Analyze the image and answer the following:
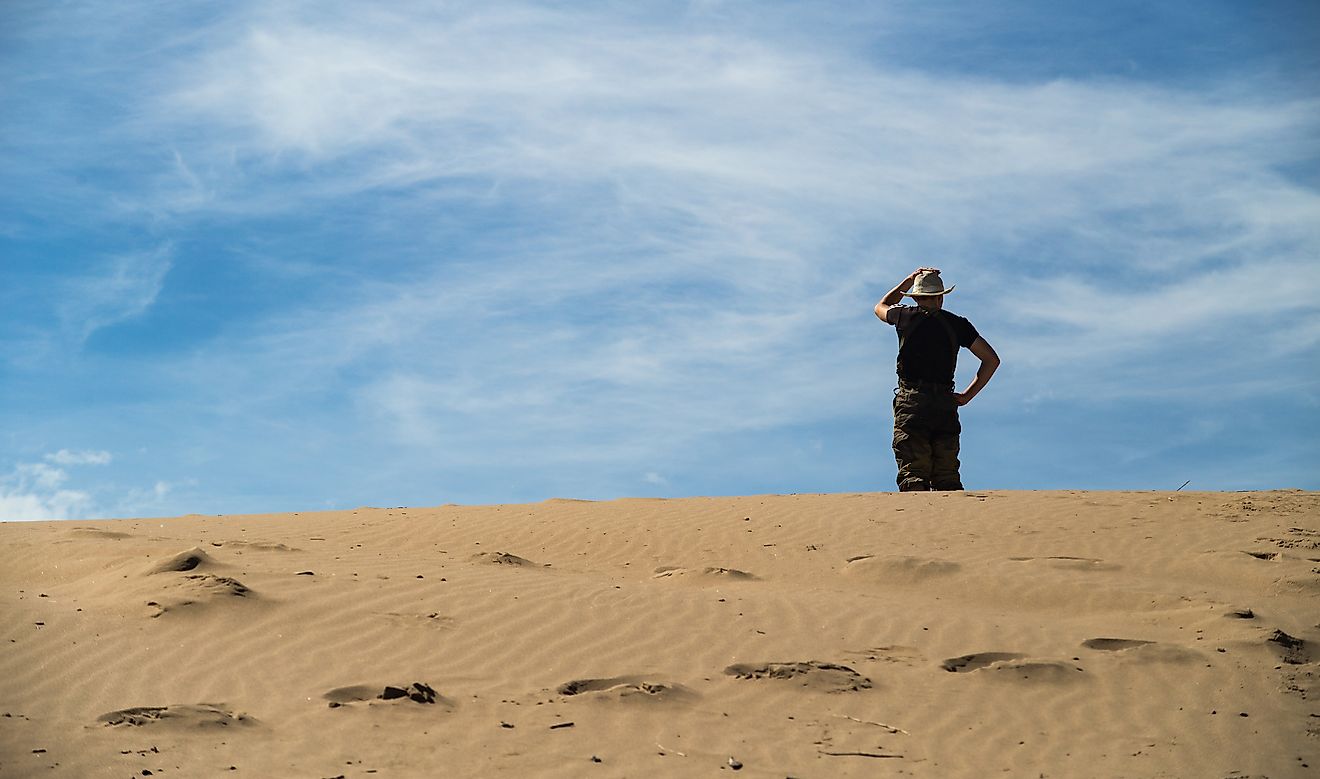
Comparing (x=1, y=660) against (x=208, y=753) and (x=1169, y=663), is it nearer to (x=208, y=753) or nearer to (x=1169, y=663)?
(x=208, y=753)

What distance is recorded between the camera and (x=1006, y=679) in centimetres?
714

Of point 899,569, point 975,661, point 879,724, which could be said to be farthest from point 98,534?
point 975,661

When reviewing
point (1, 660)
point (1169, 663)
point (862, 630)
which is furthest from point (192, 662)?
point (1169, 663)

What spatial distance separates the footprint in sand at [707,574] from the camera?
9242 millimetres

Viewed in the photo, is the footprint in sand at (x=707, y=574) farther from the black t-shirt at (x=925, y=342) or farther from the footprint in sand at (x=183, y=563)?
the footprint in sand at (x=183, y=563)

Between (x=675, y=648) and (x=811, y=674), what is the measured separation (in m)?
0.89

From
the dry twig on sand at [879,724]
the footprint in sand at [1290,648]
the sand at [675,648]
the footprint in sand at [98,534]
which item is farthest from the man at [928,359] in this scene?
the footprint in sand at [98,534]

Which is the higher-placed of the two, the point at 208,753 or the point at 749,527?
the point at 749,527

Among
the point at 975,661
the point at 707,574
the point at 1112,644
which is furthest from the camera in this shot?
the point at 707,574

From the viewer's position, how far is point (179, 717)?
6234mm

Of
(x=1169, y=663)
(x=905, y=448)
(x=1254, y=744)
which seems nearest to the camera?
(x=1254, y=744)

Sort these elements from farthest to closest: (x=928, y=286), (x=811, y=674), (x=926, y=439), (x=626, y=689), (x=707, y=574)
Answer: (x=926, y=439)
(x=928, y=286)
(x=707, y=574)
(x=811, y=674)
(x=626, y=689)

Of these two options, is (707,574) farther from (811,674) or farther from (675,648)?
(811,674)

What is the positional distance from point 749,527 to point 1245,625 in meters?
4.19
